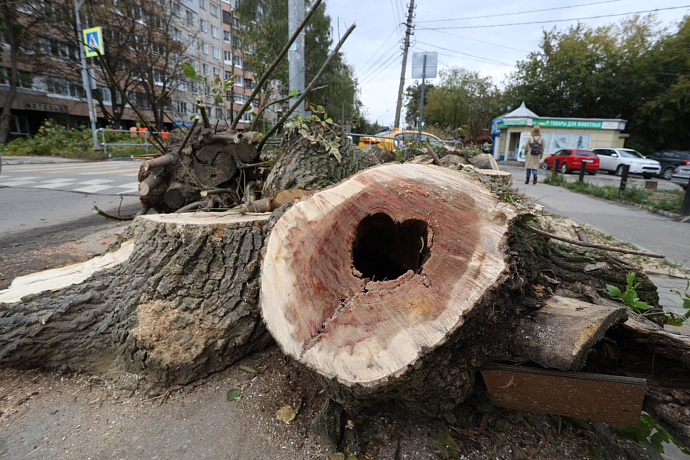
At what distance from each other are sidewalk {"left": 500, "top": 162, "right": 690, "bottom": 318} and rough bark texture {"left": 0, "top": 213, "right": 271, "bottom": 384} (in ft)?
11.1

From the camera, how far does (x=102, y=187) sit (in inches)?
309

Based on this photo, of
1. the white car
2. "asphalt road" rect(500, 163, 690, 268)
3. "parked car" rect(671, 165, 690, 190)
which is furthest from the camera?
the white car

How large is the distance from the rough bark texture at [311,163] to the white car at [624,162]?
19788mm

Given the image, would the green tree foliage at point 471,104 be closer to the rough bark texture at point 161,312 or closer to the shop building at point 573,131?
the shop building at point 573,131

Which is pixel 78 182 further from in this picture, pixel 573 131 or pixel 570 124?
pixel 573 131

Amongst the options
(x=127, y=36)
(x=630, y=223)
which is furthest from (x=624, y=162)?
(x=127, y=36)

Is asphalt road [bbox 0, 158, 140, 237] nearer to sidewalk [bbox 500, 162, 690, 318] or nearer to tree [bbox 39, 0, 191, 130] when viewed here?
sidewalk [bbox 500, 162, 690, 318]

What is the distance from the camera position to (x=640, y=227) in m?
6.46

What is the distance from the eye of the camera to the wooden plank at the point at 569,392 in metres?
1.34

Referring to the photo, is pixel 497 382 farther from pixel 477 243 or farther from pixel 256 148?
pixel 256 148

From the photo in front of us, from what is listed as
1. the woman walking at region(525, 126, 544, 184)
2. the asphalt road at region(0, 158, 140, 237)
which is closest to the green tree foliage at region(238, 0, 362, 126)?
the asphalt road at region(0, 158, 140, 237)

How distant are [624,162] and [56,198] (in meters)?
22.6

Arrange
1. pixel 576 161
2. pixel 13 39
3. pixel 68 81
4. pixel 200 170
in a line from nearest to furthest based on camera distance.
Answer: pixel 200 170
pixel 576 161
pixel 13 39
pixel 68 81

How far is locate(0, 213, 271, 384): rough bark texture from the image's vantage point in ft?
6.49
